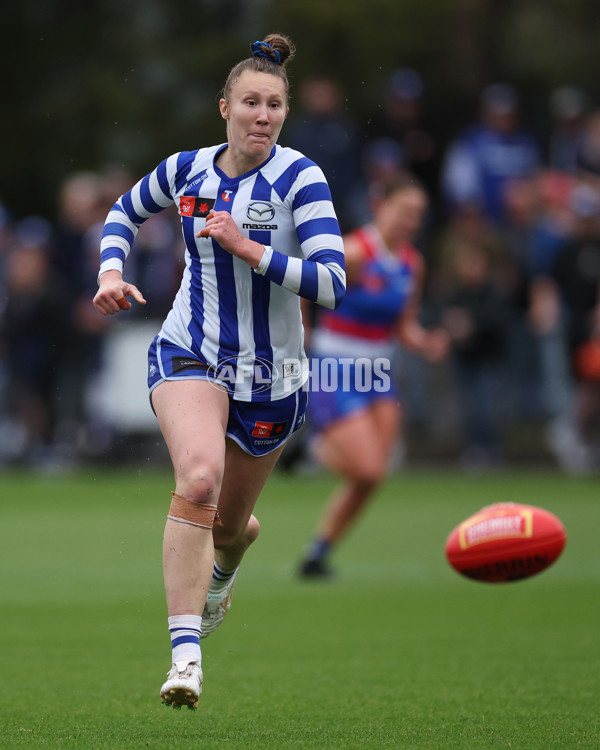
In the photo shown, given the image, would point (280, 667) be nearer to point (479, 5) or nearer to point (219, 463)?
point (219, 463)

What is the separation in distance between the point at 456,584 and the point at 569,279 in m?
7.61

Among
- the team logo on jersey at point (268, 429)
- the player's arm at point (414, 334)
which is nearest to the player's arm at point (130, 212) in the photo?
the team logo on jersey at point (268, 429)

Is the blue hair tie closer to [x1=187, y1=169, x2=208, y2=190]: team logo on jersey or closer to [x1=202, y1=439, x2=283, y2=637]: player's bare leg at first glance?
[x1=187, y1=169, x2=208, y2=190]: team logo on jersey

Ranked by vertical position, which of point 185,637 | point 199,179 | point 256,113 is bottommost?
point 185,637

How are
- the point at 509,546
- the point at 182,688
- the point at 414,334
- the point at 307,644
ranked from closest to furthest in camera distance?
the point at 182,688
the point at 509,546
the point at 307,644
the point at 414,334

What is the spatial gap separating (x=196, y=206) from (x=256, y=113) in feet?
1.50

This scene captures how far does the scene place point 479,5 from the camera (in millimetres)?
23672

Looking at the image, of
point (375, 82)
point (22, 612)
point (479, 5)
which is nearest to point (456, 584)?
point (22, 612)

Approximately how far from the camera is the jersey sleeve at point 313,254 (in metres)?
5.61

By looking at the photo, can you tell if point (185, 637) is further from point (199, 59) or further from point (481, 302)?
point (199, 59)

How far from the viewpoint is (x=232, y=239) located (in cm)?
556

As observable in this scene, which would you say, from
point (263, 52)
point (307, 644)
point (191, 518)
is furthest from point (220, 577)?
point (263, 52)

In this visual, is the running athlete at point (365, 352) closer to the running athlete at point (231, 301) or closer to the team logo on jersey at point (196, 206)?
the running athlete at point (231, 301)

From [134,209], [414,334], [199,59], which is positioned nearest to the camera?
[134,209]
